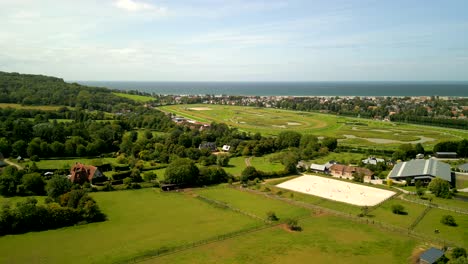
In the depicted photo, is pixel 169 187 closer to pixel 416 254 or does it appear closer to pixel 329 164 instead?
pixel 329 164

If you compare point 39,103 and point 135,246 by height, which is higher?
point 39,103

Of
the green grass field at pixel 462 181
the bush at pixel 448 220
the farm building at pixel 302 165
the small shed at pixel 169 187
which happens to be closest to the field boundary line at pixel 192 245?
the bush at pixel 448 220

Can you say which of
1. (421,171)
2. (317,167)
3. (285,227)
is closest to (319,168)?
(317,167)

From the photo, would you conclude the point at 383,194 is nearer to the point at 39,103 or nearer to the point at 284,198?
the point at 284,198

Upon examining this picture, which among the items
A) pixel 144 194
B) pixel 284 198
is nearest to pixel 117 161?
pixel 144 194

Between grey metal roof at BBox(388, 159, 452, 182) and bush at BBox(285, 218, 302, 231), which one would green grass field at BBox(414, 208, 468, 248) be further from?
grey metal roof at BBox(388, 159, 452, 182)
